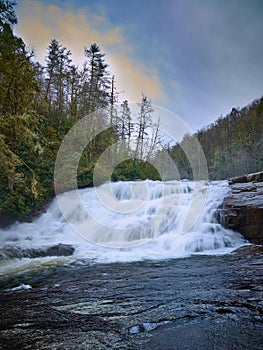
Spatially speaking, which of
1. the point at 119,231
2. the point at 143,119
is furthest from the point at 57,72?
the point at 119,231

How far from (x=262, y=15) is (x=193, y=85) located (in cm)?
656

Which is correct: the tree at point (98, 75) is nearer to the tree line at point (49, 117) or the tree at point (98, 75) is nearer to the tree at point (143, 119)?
the tree line at point (49, 117)

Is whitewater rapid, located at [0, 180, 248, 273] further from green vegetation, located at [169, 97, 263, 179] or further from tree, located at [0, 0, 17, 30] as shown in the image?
green vegetation, located at [169, 97, 263, 179]

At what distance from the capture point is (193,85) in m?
17.5

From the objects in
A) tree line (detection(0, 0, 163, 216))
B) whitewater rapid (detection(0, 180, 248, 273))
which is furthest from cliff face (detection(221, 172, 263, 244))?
tree line (detection(0, 0, 163, 216))

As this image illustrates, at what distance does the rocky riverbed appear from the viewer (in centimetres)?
161

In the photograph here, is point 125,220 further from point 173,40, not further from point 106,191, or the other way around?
point 173,40

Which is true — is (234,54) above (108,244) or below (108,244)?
above

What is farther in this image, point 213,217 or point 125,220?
point 125,220

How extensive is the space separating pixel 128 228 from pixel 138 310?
5867mm

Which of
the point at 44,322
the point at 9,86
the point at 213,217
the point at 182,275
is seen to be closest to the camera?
the point at 44,322

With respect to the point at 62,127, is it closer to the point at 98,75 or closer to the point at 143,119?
the point at 98,75

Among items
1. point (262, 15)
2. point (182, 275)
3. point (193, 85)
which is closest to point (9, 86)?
point (182, 275)

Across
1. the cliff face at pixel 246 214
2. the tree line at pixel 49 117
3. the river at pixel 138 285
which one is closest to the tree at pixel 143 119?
the tree line at pixel 49 117
